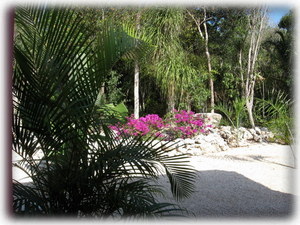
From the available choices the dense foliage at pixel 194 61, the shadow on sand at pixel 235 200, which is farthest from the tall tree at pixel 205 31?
the shadow on sand at pixel 235 200

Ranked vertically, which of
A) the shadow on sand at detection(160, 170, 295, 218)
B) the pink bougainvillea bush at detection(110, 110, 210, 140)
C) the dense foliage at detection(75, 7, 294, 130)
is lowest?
the shadow on sand at detection(160, 170, 295, 218)

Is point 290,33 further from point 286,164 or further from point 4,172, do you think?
point 4,172

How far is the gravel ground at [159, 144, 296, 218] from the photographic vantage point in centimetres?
279

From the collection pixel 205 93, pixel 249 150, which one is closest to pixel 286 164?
pixel 249 150

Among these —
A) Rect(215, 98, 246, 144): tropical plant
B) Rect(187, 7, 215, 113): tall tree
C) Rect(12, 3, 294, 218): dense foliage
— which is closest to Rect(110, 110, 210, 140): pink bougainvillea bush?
Rect(215, 98, 246, 144): tropical plant

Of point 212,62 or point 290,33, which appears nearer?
point 290,33

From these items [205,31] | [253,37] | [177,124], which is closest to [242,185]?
[177,124]

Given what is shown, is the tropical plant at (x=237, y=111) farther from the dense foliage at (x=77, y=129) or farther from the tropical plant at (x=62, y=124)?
the tropical plant at (x=62, y=124)

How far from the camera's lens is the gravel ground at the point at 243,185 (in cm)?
279

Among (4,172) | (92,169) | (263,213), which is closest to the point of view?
(4,172)

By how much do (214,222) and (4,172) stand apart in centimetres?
185

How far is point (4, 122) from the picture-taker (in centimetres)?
130

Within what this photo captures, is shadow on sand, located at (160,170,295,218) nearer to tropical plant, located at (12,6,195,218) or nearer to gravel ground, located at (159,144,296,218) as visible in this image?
gravel ground, located at (159,144,296,218)

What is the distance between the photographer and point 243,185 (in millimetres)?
3568
